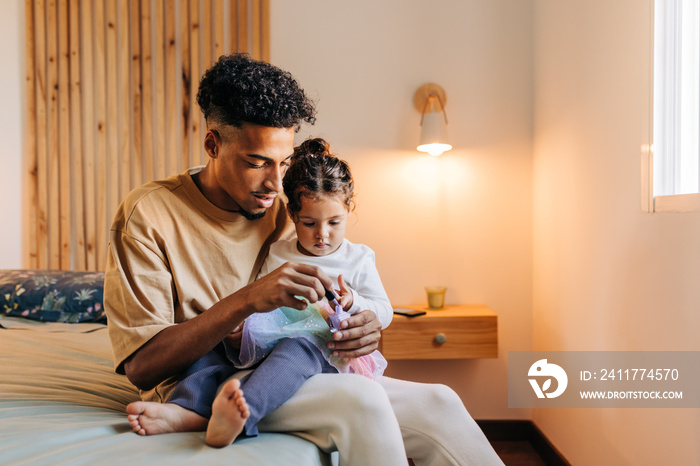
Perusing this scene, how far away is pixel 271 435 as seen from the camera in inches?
39.4

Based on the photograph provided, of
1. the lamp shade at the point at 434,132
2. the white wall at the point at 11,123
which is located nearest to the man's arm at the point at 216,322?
the lamp shade at the point at 434,132

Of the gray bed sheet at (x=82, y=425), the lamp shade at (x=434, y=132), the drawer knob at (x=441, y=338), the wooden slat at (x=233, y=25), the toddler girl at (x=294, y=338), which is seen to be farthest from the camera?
the wooden slat at (x=233, y=25)

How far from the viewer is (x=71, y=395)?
127 cm

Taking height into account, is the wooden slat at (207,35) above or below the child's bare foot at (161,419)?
above

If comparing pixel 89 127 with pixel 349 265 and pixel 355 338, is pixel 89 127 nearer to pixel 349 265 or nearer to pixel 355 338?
pixel 349 265

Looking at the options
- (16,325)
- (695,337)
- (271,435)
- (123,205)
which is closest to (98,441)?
(271,435)

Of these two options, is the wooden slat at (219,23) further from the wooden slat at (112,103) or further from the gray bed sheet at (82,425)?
the gray bed sheet at (82,425)

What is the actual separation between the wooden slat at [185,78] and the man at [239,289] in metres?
1.46

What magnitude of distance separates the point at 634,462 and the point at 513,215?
130 cm

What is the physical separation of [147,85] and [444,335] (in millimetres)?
1993

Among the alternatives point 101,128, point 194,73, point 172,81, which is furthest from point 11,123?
point 194,73

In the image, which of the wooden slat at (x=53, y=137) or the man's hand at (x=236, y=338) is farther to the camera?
the wooden slat at (x=53, y=137)

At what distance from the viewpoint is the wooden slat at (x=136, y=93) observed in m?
2.74

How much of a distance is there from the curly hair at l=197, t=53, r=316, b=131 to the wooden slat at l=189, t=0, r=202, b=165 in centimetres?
148
